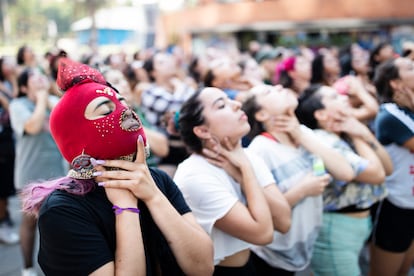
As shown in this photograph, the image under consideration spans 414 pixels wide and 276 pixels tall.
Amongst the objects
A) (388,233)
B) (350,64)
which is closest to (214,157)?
(388,233)

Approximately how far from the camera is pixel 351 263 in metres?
2.41

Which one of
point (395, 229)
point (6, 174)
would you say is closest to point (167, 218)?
point (395, 229)

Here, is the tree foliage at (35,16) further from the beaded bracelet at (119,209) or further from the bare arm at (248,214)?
the beaded bracelet at (119,209)

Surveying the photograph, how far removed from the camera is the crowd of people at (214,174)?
4.30 ft

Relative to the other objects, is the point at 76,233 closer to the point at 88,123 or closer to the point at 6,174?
the point at 88,123

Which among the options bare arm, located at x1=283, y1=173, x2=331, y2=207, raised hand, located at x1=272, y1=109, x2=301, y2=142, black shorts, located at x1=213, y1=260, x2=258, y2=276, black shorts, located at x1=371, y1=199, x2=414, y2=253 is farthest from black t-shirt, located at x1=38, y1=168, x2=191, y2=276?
black shorts, located at x1=371, y1=199, x2=414, y2=253

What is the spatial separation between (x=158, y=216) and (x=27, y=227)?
2364mm

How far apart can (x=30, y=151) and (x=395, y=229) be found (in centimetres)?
294

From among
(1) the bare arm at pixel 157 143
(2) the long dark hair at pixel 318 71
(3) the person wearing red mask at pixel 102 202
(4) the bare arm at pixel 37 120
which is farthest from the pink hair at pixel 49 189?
(2) the long dark hair at pixel 318 71

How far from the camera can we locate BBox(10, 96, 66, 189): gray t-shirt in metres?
3.50

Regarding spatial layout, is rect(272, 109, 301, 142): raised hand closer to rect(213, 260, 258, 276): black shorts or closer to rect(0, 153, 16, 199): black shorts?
rect(213, 260, 258, 276): black shorts

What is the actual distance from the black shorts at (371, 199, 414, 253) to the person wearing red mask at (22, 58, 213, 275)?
192cm

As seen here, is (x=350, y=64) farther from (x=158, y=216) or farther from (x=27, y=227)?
(x=158, y=216)

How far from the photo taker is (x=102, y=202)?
1.35 m
